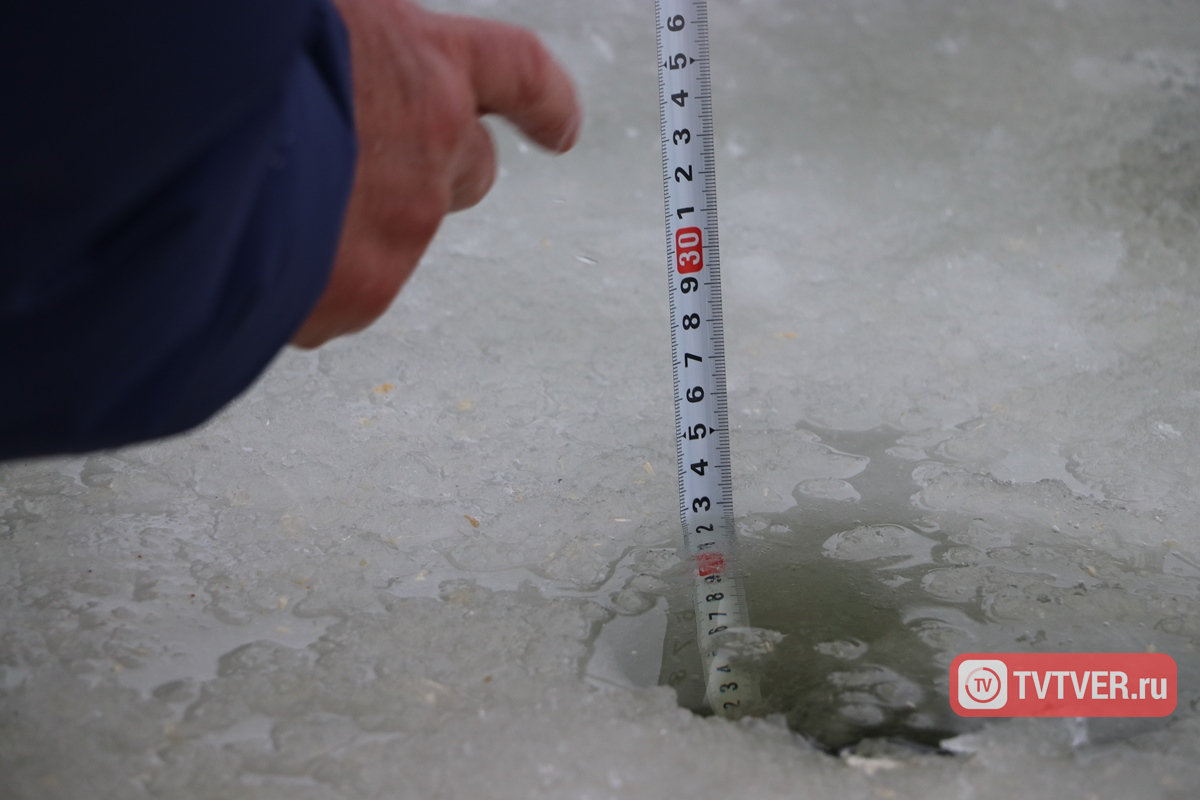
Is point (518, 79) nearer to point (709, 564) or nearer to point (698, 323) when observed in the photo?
point (698, 323)

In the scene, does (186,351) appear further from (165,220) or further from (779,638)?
(779,638)

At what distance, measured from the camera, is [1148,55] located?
348cm

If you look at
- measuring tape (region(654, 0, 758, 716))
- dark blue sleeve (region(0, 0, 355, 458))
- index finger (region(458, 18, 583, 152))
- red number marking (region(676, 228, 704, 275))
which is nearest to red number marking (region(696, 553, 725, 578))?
measuring tape (region(654, 0, 758, 716))

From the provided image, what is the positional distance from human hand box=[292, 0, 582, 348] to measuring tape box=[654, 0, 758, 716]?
52 centimetres

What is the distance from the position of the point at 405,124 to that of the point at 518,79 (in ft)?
0.59

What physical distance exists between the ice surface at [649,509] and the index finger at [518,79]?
0.75 metres

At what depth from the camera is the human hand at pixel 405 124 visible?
3.45 feet

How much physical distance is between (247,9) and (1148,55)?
11.3 feet

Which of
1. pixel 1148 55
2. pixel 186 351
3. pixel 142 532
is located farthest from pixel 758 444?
pixel 1148 55

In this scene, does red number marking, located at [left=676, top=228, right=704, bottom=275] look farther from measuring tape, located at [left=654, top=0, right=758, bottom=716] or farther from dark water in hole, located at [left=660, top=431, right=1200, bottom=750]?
dark water in hole, located at [left=660, top=431, right=1200, bottom=750]

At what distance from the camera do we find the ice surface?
136 cm

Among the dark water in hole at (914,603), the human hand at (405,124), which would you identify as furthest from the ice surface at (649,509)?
the human hand at (405,124)

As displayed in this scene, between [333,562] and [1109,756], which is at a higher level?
[333,562]

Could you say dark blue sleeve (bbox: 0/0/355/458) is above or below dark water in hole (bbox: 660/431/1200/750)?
above
